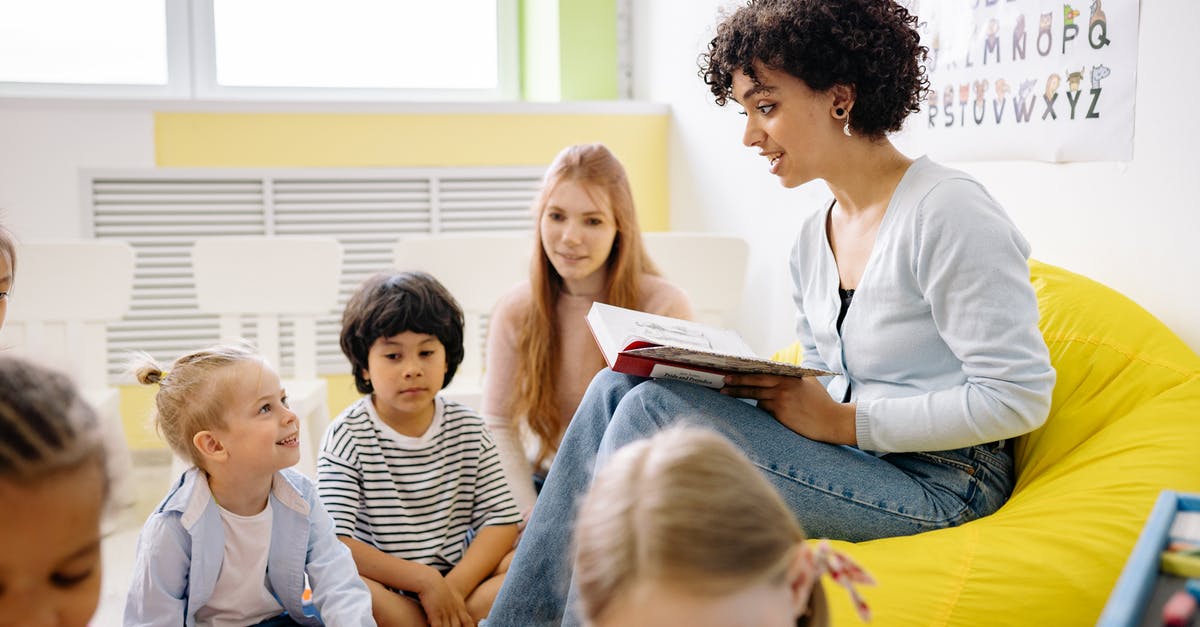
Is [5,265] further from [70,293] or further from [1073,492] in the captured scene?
[1073,492]

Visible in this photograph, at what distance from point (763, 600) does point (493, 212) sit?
285 cm

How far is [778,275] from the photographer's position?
115 inches

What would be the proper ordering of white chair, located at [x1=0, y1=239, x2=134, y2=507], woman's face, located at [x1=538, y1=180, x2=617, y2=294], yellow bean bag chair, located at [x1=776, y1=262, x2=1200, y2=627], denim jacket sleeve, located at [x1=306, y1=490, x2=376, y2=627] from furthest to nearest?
white chair, located at [x1=0, y1=239, x2=134, y2=507]
woman's face, located at [x1=538, y1=180, x2=617, y2=294]
denim jacket sleeve, located at [x1=306, y1=490, x2=376, y2=627]
yellow bean bag chair, located at [x1=776, y1=262, x2=1200, y2=627]

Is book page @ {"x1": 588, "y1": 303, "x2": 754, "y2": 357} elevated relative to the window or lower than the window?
lower

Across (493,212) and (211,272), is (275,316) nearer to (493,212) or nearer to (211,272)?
(211,272)

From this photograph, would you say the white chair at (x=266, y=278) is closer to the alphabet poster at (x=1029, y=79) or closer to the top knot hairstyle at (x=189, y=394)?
the top knot hairstyle at (x=189, y=394)

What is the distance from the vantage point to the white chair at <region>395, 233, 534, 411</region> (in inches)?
105

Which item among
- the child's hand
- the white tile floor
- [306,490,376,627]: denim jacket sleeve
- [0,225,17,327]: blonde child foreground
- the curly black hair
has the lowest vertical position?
the white tile floor

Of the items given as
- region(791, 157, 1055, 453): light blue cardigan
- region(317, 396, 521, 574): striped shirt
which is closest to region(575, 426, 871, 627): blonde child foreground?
region(791, 157, 1055, 453): light blue cardigan

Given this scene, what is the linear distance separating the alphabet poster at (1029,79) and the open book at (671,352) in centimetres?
65

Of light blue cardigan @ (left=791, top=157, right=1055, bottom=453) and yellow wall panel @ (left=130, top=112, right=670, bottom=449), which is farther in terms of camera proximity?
yellow wall panel @ (left=130, top=112, right=670, bottom=449)

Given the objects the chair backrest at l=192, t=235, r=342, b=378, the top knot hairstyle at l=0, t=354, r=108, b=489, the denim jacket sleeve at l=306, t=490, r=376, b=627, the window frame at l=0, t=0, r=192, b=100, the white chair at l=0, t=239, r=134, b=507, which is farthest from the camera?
the window frame at l=0, t=0, r=192, b=100

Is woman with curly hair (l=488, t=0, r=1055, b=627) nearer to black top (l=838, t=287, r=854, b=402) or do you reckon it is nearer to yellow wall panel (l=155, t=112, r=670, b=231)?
black top (l=838, t=287, r=854, b=402)

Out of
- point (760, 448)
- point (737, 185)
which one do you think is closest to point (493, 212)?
point (737, 185)
